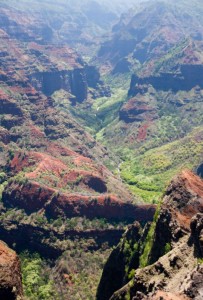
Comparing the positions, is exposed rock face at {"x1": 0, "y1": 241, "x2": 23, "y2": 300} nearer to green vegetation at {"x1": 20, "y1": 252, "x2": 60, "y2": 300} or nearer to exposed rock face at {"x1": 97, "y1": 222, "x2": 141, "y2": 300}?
exposed rock face at {"x1": 97, "y1": 222, "x2": 141, "y2": 300}

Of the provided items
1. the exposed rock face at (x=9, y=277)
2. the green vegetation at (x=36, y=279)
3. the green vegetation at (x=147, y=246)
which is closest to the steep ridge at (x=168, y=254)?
the green vegetation at (x=147, y=246)

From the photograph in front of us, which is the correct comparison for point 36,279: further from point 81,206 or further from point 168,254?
point 168,254

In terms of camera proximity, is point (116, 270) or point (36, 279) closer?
point (116, 270)

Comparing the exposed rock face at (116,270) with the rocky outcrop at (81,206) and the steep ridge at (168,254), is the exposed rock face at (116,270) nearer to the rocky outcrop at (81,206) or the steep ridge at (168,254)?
the steep ridge at (168,254)

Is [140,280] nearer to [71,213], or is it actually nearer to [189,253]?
[189,253]

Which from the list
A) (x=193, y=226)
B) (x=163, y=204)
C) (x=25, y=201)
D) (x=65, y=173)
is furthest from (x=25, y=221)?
(x=193, y=226)

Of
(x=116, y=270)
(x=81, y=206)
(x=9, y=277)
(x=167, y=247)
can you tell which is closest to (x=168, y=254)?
(x=167, y=247)

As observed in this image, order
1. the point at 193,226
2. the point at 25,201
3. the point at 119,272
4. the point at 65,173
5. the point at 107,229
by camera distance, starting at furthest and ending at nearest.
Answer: the point at 65,173
the point at 25,201
the point at 107,229
the point at 119,272
the point at 193,226
